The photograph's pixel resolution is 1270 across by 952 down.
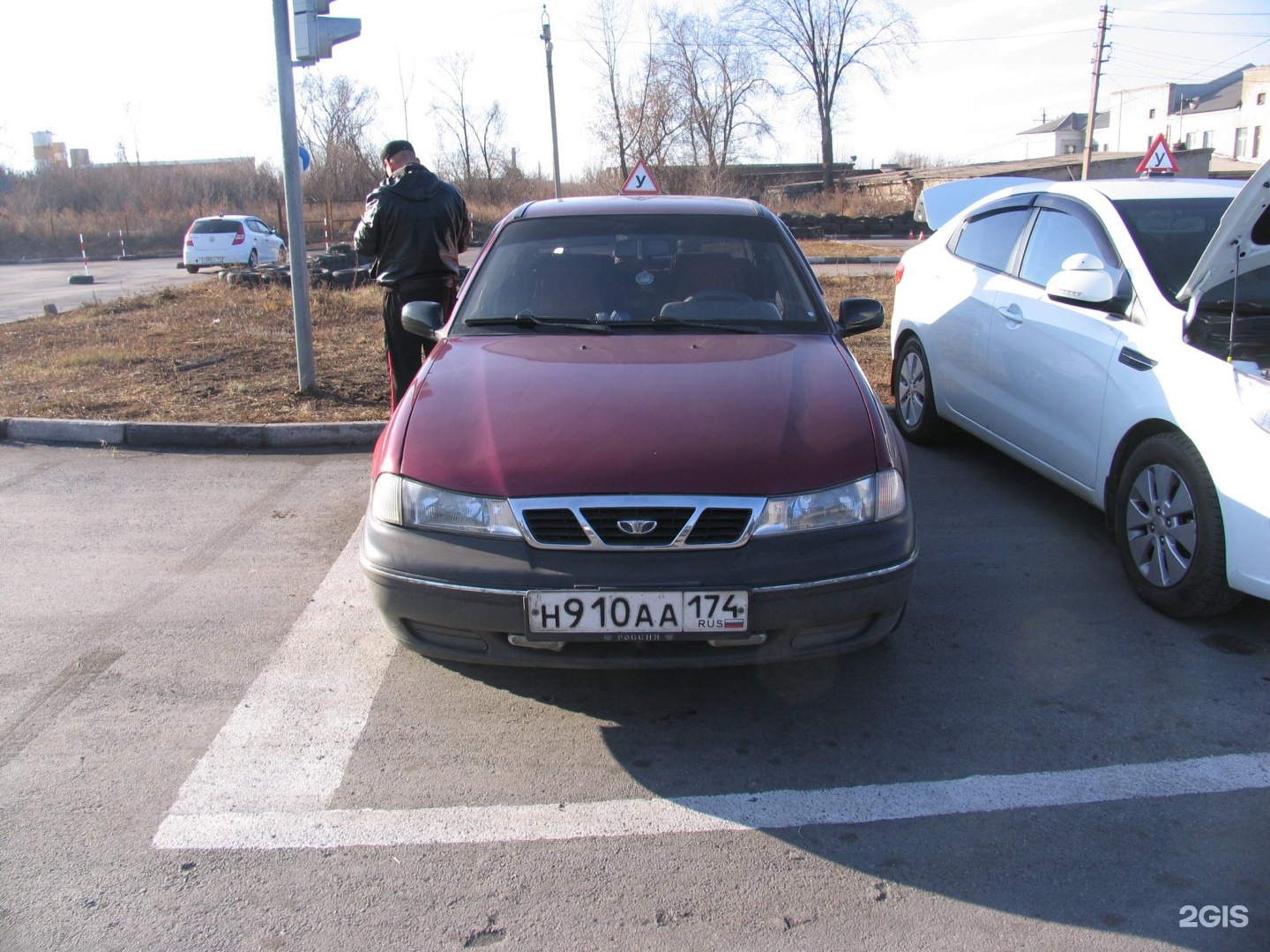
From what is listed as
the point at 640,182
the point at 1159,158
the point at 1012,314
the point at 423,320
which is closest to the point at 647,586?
the point at 423,320

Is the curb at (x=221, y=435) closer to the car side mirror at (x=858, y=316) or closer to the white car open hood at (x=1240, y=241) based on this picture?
the car side mirror at (x=858, y=316)

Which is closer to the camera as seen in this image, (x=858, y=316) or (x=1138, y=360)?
(x=1138, y=360)

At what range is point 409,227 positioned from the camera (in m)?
5.92

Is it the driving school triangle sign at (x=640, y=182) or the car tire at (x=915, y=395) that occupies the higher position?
the driving school triangle sign at (x=640, y=182)

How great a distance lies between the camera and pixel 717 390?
325 cm

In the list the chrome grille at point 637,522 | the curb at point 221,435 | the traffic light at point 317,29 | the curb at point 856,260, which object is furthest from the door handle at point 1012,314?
the curb at point 856,260

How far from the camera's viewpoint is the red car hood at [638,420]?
2.83 m

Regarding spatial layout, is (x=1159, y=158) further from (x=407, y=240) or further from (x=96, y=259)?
(x=96, y=259)

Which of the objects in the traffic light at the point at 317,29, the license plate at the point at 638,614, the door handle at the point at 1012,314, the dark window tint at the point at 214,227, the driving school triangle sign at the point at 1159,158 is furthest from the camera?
the dark window tint at the point at 214,227

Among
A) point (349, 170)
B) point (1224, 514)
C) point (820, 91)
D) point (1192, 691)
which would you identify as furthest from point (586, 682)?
point (820, 91)

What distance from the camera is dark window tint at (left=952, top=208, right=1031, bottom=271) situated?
5.28m

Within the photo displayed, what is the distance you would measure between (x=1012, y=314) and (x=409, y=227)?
349 cm

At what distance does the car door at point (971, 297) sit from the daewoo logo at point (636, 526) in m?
3.12

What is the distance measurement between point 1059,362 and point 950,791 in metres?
2.48
